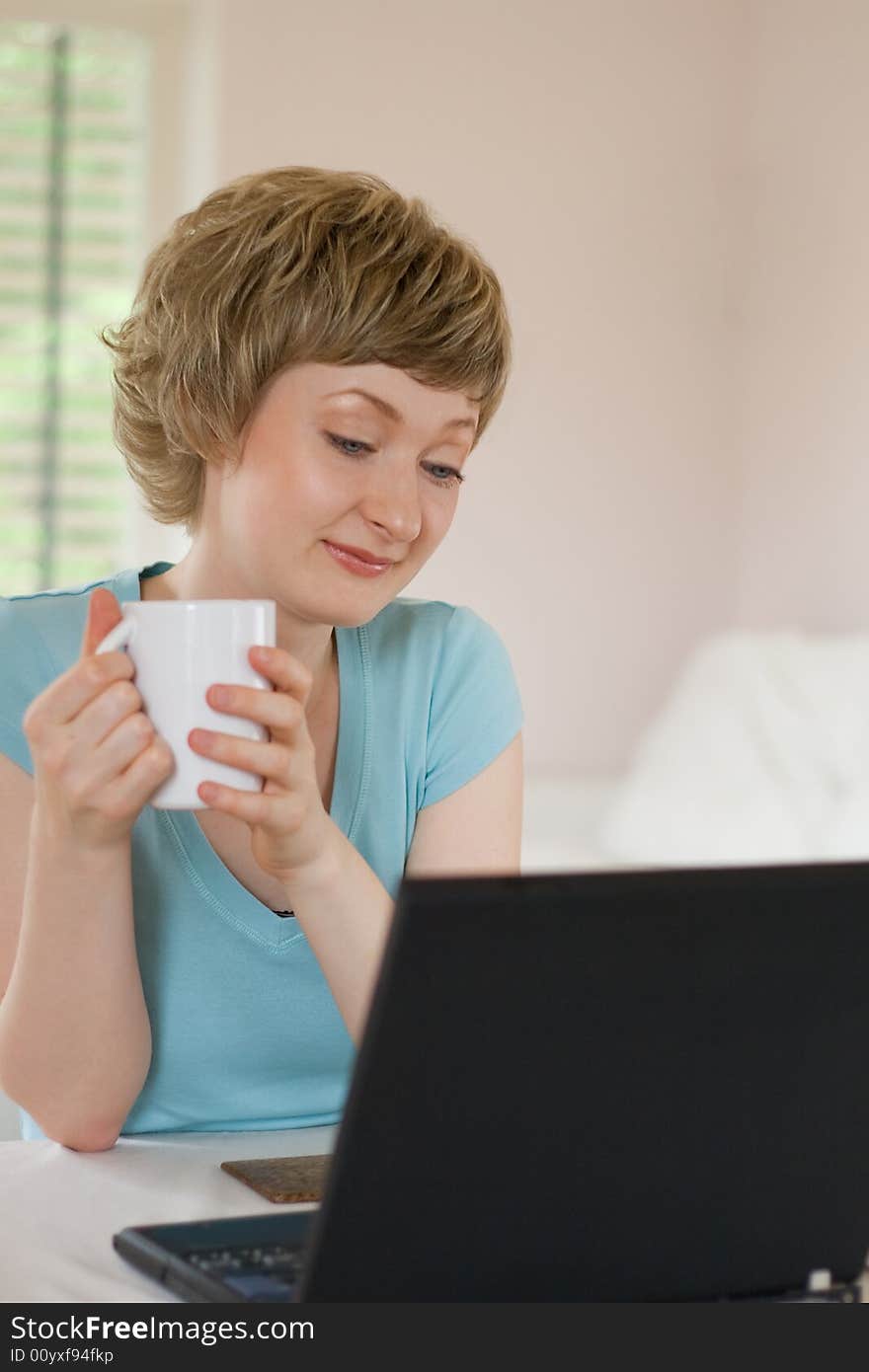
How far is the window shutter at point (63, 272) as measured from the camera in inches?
133

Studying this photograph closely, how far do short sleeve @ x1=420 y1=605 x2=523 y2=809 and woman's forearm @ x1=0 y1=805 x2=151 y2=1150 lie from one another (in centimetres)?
35

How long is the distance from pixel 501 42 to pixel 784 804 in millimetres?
1761

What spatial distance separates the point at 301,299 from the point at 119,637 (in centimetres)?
33

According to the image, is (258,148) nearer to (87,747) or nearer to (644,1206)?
(87,747)

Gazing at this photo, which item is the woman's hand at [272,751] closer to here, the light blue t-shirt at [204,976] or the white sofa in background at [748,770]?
the light blue t-shirt at [204,976]

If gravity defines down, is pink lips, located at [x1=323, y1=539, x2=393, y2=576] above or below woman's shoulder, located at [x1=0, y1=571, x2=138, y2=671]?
above

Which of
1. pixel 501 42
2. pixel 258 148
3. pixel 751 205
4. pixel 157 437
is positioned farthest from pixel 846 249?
pixel 157 437

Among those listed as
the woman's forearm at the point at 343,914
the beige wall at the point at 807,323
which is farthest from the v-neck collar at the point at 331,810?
the beige wall at the point at 807,323

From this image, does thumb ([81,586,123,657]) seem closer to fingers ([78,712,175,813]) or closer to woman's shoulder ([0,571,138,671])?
fingers ([78,712,175,813])

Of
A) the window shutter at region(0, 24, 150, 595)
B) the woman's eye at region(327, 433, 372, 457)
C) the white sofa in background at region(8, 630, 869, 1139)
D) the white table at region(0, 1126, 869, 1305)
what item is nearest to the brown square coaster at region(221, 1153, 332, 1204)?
the white table at region(0, 1126, 869, 1305)

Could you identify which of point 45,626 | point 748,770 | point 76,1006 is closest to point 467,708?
point 45,626

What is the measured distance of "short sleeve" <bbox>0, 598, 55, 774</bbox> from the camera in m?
1.12

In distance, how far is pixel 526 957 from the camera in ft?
1.84

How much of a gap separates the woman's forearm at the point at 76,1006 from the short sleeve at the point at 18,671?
0.58 ft
